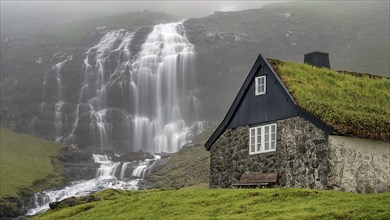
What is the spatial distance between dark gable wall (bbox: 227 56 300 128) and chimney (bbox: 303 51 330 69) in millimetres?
7310

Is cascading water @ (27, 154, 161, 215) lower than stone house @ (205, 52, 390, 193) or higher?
lower

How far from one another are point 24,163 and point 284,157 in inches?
4415

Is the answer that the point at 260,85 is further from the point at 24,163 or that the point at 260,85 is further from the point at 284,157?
the point at 24,163

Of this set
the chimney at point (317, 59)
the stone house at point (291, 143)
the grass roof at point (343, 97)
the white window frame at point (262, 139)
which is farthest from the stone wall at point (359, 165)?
the chimney at point (317, 59)

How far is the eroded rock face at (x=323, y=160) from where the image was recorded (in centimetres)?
4025

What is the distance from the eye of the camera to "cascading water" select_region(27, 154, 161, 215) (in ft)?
383

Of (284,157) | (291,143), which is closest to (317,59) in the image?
(291,143)

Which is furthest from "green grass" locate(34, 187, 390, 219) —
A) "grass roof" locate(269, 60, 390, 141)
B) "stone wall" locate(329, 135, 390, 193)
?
"grass roof" locate(269, 60, 390, 141)

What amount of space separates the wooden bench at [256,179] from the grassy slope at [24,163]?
78.6 m

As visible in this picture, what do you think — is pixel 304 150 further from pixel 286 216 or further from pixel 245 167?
pixel 286 216

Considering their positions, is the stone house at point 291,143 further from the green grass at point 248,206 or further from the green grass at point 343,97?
the green grass at point 248,206

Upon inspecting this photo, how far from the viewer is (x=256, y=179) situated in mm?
45188

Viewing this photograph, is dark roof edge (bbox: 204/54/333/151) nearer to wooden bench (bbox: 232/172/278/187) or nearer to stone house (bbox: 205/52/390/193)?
stone house (bbox: 205/52/390/193)

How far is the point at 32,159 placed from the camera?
503 ft
